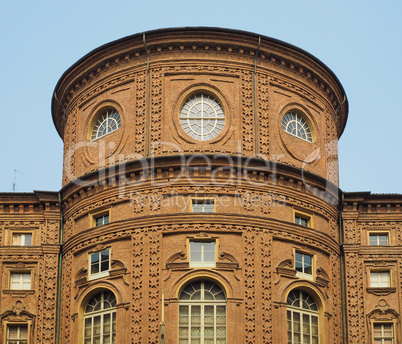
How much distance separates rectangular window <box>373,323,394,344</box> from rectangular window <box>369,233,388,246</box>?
184 inches

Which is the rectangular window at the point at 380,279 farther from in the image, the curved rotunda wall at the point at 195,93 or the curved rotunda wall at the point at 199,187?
the curved rotunda wall at the point at 195,93

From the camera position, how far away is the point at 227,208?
47.8 metres

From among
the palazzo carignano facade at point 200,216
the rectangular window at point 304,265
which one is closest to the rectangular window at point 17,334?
the palazzo carignano facade at point 200,216

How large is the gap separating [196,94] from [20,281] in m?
13.8

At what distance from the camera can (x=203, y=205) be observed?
48.2 metres

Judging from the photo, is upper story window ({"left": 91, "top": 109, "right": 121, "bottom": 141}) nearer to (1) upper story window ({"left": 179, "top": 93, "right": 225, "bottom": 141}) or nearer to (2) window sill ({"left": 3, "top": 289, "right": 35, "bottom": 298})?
(1) upper story window ({"left": 179, "top": 93, "right": 225, "bottom": 141})

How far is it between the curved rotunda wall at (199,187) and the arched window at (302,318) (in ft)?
0.57

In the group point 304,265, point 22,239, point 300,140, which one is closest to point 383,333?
point 304,265

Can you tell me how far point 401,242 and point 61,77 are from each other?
20991mm

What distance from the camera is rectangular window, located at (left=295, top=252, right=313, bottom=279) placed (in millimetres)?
48562

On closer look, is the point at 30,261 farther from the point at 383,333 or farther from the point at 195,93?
the point at 383,333

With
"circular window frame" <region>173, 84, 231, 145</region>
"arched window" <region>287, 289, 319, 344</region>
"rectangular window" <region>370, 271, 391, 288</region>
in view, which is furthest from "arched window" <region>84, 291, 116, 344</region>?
"rectangular window" <region>370, 271, 391, 288</region>

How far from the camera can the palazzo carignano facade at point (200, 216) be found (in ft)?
153

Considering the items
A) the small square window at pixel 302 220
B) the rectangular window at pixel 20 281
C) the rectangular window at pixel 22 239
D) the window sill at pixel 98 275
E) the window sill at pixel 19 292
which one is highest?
the small square window at pixel 302 220
